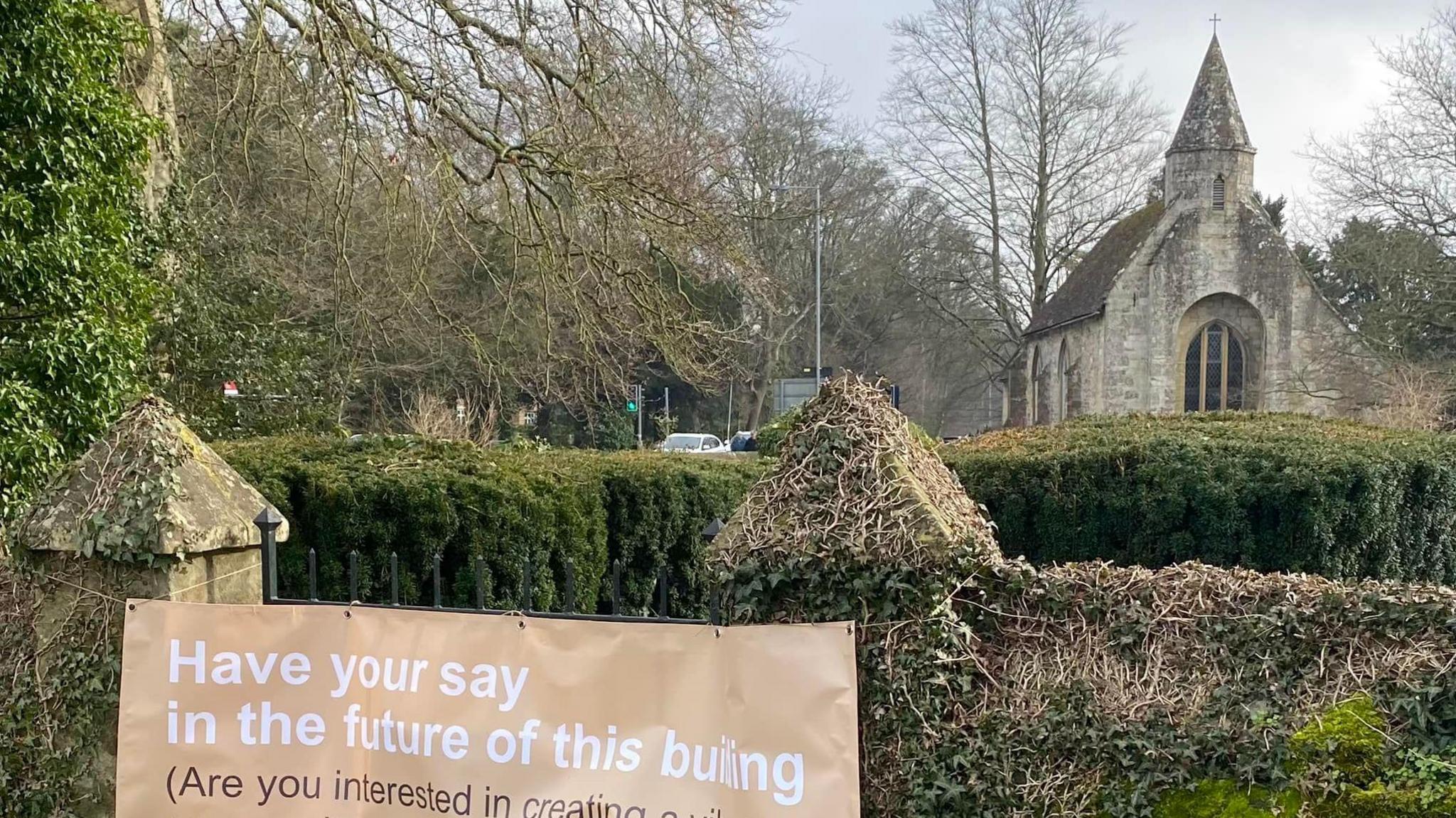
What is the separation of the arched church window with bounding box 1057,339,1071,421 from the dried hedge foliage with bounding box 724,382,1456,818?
3602 centimetres

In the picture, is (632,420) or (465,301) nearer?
(465,301)

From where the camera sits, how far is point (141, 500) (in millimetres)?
3492

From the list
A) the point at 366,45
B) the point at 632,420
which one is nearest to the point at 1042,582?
the point at 366,45

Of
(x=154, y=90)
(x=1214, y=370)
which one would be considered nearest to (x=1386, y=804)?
(x=154, y=90)

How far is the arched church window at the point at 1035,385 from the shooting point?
136 feet

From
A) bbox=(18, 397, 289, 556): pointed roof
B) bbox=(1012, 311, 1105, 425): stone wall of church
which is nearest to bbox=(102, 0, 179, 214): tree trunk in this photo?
bbox=(18, 397, 289, 556): pointed roof

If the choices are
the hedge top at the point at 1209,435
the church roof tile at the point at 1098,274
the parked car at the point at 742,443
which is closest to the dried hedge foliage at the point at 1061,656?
the hedge top at the point at 1209,435

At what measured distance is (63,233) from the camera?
7434mm

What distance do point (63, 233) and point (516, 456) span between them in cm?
368

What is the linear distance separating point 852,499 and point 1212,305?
3562 cm

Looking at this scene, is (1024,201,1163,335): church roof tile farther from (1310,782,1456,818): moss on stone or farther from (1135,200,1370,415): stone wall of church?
(1310,782,1456,818): moss on stone

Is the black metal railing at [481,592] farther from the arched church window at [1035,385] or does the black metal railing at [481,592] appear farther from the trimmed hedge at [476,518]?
the arched church window at [1035,385]

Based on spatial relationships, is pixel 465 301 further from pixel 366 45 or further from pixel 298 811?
pixel 298 811

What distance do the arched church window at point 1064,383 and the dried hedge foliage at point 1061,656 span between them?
3602 cm
